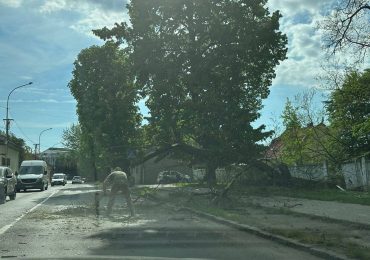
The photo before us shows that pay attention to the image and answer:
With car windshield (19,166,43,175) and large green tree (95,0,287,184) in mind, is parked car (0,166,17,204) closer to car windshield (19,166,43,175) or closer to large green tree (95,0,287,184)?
large green tree (95,0,287,184)

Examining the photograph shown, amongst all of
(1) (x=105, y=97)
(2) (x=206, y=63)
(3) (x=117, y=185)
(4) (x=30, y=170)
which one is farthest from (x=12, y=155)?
(3) (x=117, y=185)

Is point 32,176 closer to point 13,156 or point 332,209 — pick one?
point 332,209

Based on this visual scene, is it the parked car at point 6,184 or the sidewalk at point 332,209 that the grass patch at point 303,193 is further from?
the parked car at point 6,184

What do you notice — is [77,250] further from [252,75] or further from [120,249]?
[252,75]

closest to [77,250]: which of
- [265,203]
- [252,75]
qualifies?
[265,203]

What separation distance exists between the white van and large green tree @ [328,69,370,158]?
23.3 m

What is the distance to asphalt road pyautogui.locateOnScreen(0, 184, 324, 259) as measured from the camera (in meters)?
9.23

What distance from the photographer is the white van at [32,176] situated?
4047 cm

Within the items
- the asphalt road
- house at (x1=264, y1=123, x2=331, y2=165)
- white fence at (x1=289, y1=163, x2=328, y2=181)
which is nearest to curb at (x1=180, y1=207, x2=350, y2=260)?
the asphalt road

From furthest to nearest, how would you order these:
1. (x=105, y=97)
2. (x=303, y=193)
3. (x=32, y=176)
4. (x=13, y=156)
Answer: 1. (x=13, y=156)
2. (x=105, y=97)
3. (x=32, y=176)
4. (x=303, y=193)

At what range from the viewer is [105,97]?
152 ft

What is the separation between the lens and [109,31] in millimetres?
32062

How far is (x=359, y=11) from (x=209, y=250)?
13.1m

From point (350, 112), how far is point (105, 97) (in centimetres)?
2099
